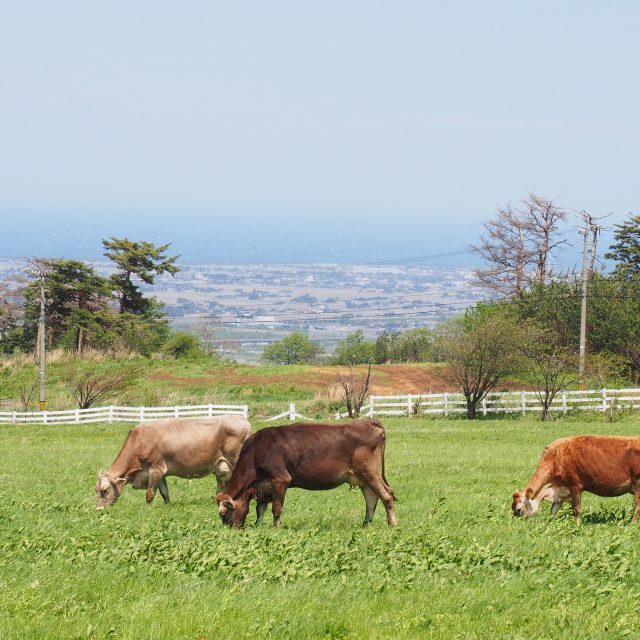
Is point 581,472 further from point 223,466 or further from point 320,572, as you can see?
point 223,466

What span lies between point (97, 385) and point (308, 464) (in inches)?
1416

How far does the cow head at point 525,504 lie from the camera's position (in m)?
15.6

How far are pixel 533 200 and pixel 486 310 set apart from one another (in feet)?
52.1

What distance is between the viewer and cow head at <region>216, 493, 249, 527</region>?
50.5 feet

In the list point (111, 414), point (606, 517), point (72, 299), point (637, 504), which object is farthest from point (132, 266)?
point (637, 504)

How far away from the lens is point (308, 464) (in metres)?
15.8

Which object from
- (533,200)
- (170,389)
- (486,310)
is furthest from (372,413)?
(533,200)

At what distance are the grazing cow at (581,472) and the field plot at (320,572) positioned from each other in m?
0.34

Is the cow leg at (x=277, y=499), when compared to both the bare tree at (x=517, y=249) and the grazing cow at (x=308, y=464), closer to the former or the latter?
the grazing cow at (x=308, y=464)

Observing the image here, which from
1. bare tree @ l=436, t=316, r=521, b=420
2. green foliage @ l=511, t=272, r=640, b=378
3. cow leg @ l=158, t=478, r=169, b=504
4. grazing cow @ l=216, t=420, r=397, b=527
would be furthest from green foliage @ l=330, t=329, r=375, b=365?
grazing cow @ l=216, t=420, r=397, b=527

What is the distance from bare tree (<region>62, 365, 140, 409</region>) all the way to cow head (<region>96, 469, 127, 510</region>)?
30248 mm

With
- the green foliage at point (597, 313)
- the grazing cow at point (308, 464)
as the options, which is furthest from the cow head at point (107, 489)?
the green foliage at point (597, 313)

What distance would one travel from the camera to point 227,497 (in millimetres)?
15438

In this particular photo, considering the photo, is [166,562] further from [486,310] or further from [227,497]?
[486,310]
